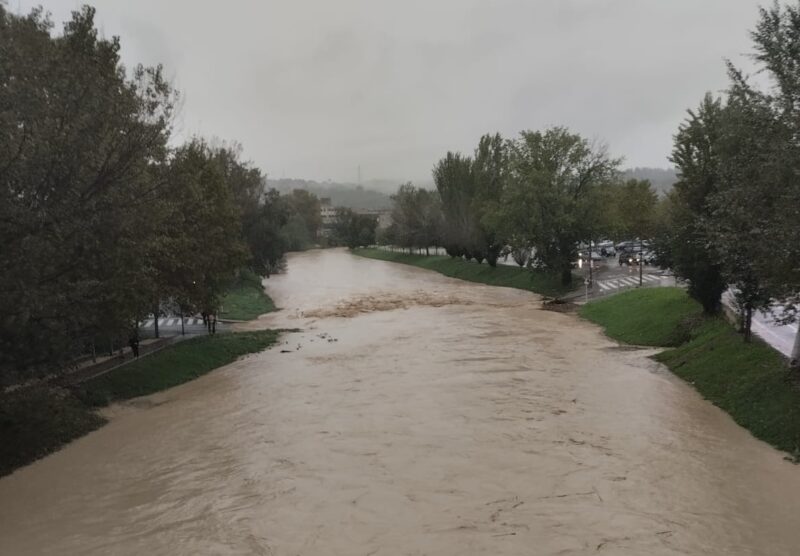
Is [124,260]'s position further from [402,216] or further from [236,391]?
[402,216]

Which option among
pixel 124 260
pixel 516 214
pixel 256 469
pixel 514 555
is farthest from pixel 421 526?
pixel 516 214

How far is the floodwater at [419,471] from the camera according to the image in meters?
8.95

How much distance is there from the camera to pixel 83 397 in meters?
17.3

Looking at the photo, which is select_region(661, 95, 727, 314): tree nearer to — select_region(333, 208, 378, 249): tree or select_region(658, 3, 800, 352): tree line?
select_region(658, 3, 800, 352): tree line

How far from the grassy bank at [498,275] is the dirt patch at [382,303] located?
703cm

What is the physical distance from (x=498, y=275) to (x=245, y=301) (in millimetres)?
23932

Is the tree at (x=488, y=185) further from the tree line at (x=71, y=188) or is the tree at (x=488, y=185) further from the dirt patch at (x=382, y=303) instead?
the tree line at (x=71, y=188)

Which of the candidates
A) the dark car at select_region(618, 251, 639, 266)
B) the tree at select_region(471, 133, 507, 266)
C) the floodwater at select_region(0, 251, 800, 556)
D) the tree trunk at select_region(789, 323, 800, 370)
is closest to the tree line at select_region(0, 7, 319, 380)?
the floodwater at select_region(0, 251, 800, 556)

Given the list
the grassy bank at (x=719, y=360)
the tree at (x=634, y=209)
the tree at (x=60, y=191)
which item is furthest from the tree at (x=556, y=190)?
the tree at (x=60, y=191)

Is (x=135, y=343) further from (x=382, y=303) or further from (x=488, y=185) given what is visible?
(x=488, y=185)

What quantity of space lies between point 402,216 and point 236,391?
76038 mm

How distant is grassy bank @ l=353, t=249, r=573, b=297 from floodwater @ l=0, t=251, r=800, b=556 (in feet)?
78.7

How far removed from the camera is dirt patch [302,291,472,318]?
39.5 meters

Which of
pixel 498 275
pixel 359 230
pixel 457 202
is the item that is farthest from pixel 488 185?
pixel 359 230
